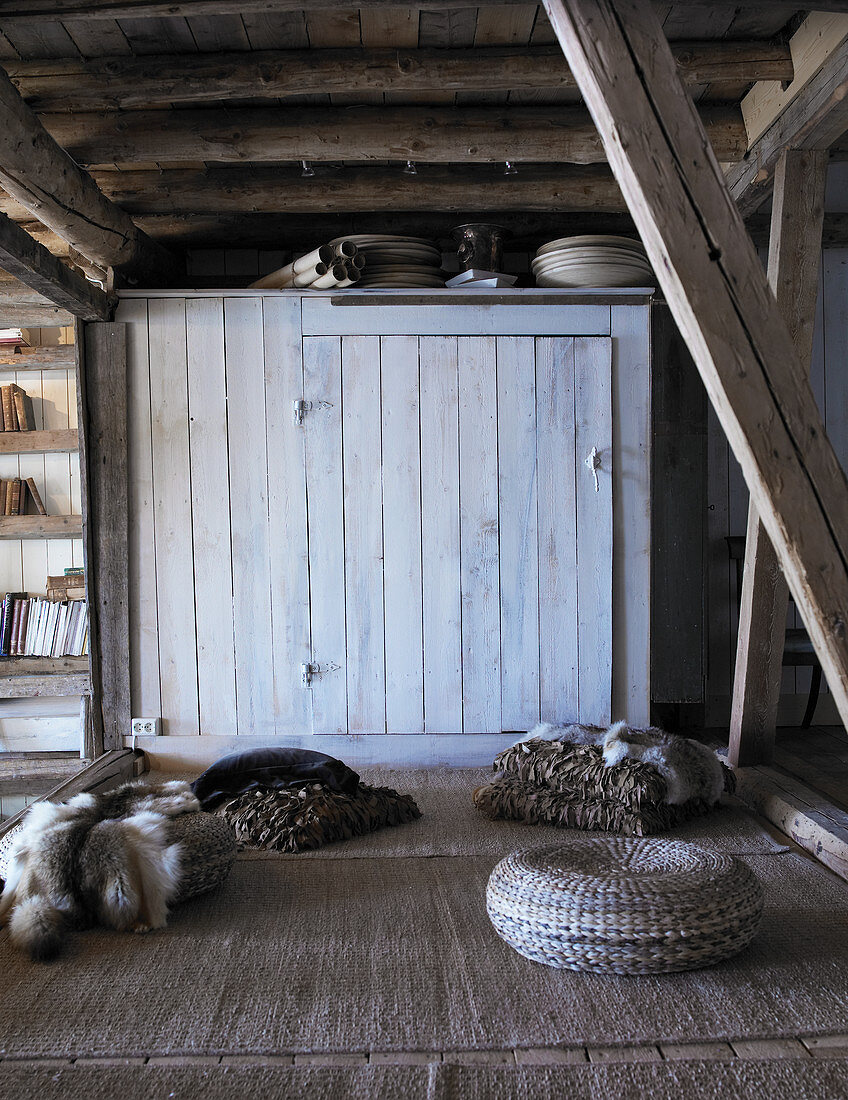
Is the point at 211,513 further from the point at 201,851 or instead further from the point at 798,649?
the point at 798,649

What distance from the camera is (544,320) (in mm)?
3752

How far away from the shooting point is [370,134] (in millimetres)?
3225

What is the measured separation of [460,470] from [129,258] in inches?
64.3

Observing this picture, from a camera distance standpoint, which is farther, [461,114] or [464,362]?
[464,362]

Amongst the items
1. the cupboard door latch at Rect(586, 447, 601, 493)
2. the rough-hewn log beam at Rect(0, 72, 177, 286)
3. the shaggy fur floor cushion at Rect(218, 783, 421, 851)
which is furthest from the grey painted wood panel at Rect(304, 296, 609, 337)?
the shaggy fur floor cushion at Rect(218, 783, 421, 851)

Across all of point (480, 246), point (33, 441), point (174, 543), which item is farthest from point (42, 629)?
point (480, 246)

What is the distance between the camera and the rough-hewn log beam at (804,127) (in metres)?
2.59

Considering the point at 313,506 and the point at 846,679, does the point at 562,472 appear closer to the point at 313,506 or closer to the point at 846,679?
the point at 313,506

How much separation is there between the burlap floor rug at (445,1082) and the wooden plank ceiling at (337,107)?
2.37 metres

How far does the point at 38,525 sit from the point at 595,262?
10.0ft

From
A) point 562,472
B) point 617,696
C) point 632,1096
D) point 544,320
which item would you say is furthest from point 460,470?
point 632,1096

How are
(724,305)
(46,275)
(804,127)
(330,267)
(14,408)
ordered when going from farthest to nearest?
(14,408)
(330,267)
(46,275)
(804,127)
(724,305)

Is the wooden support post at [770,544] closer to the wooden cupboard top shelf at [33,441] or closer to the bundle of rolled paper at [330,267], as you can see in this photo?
the bundle of rolled paper at [330,267]

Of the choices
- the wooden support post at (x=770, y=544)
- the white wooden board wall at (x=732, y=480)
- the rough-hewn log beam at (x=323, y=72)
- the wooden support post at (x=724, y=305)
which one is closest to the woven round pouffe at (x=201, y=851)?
the wooden support post at (x=724, y=305)
